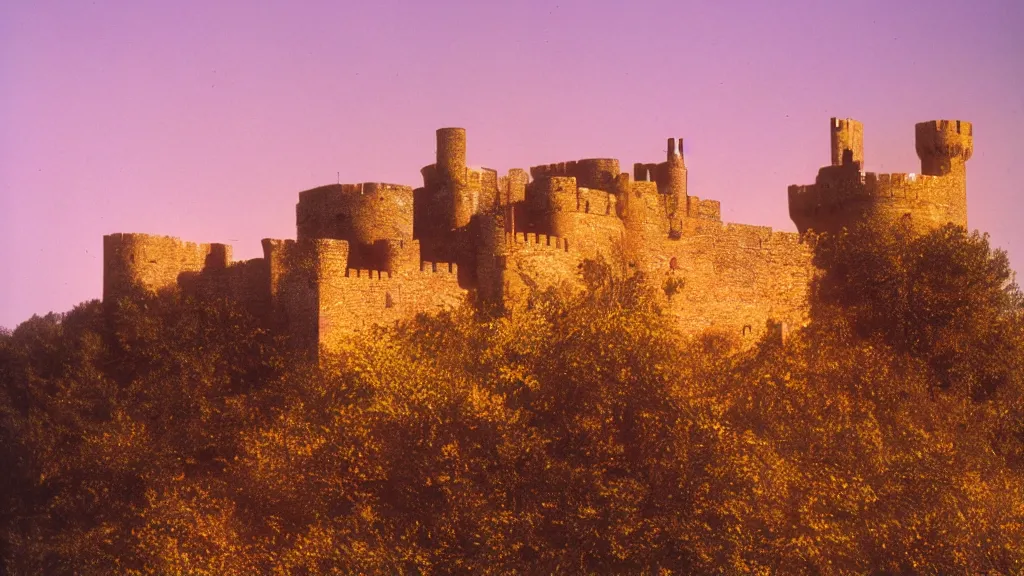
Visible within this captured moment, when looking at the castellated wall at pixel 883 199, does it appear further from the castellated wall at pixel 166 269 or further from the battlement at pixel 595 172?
the castellated wall at pixel 166 269

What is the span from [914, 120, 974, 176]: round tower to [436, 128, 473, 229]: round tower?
874 inches

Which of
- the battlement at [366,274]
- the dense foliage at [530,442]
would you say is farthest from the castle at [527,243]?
the dense foliage at [530,442]

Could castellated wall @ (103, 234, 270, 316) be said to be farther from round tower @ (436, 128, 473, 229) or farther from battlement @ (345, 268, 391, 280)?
round tower @ (436, 128, 473, 229)

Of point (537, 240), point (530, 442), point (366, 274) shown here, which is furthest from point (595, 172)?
point (530, 442)

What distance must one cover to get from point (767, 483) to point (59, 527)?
74.4 feet

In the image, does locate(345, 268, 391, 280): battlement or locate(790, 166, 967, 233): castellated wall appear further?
locate(790, 166, 967, 233): castellated wall

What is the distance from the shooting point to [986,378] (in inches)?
1940

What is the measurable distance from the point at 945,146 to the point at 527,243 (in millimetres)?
22919

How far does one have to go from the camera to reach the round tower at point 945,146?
6116cm

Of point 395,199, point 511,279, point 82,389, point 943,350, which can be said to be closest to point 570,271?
point 511,279

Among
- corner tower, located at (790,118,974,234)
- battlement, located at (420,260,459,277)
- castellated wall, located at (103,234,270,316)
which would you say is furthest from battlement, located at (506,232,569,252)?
corner tower, located at (790,118,974,234)

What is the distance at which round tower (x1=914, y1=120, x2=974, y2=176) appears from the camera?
6116 centimetres

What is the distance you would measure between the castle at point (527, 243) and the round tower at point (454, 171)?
0.18 ft

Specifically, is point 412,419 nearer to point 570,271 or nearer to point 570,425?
point 570,425
